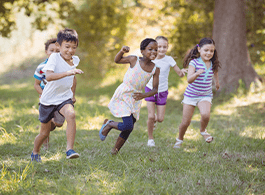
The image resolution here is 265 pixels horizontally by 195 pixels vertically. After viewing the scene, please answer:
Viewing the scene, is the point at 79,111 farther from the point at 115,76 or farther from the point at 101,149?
the point at 115,76

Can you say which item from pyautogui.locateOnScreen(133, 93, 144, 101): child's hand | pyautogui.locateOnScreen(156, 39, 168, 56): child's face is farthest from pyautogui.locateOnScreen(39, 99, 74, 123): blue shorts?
pyautogui.locateOnScreen(156, 39, 168, 56): child's face

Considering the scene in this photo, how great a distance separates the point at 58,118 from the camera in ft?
10.7

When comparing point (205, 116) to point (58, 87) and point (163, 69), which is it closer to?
point (163, 69)

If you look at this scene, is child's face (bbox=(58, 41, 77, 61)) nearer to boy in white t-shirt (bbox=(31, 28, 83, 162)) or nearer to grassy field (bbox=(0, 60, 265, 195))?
boy in white t-shirt (bbox=(31, 28, 83, 162))

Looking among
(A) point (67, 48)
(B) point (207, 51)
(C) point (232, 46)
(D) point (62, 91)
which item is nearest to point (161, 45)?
(B) point (207, 51)

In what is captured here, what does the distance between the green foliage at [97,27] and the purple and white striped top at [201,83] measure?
10643 mm

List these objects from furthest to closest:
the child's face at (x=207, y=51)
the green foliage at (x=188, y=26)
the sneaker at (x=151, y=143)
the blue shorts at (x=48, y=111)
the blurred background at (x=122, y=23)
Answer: the green foliage at (x=188, y=26) < the blurred background at (x=122, y=23) < the sneaker at (x=151, y=143) < the child's face at (x=207, y=51) < the blue shorts at (x=48, y=111)

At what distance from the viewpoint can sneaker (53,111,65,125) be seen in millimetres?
3252

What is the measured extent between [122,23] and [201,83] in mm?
11281

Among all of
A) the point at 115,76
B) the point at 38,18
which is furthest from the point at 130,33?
the point at 38,18

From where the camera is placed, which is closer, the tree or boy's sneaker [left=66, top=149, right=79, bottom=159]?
boy's sneaker [left=66, top=149, right=79, bottom=159]

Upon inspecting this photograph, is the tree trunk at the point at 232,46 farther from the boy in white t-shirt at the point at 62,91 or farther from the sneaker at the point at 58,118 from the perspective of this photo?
the sneaker at the point at 58,118

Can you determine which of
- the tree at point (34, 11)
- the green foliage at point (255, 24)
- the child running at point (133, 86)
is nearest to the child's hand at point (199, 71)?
the child running at point (133, 86)

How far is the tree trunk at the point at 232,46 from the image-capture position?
343 inches
